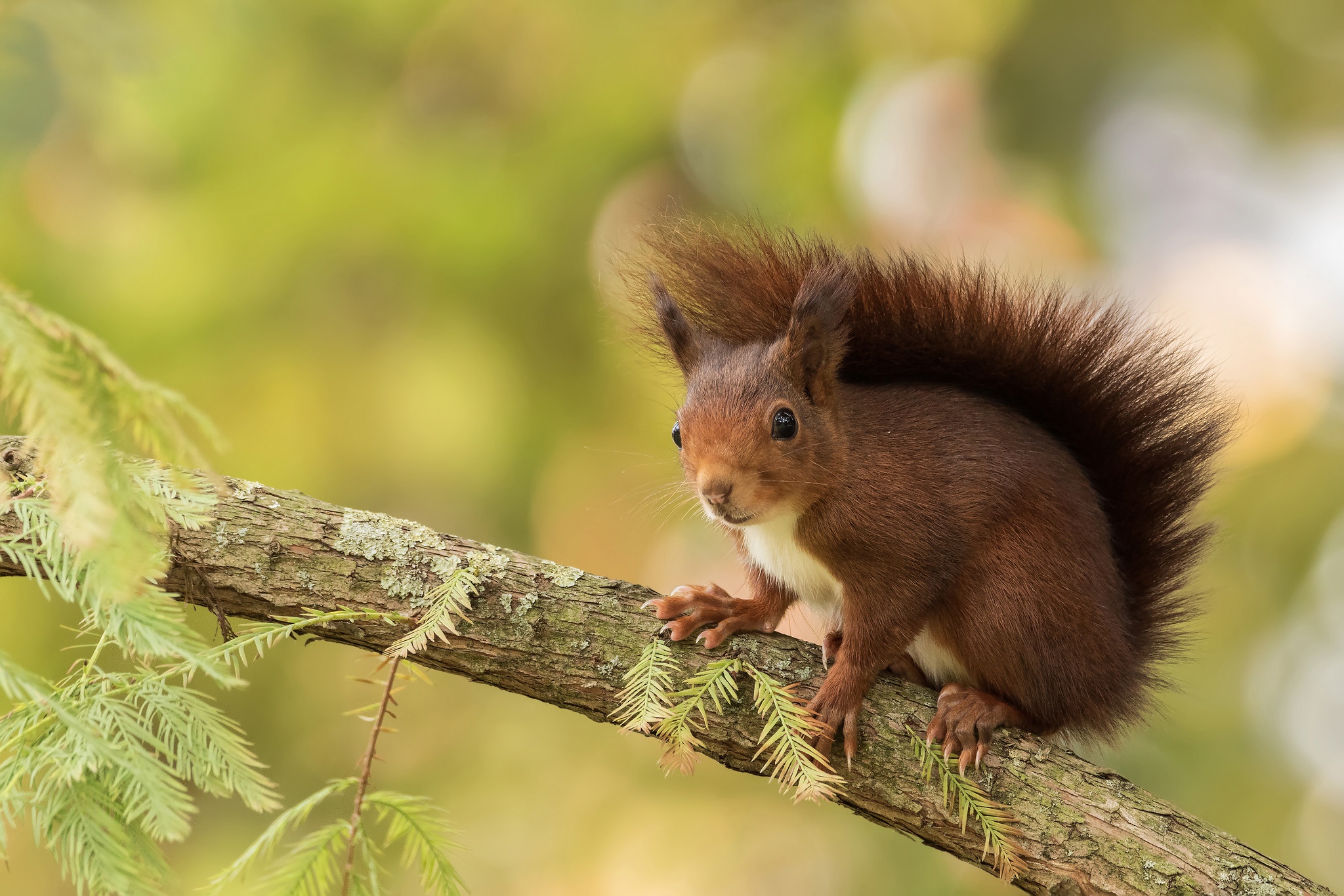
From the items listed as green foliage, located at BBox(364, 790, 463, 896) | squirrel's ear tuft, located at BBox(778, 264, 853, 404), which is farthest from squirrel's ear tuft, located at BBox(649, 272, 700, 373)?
green foliage, located at BBox(364, 790, 463, 896)

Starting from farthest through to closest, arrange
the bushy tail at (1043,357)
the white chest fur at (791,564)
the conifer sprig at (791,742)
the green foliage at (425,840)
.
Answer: the bushy tail at (1043,357), the white chest fur at (791,564), the conifer sprig at (791,742), the green foliage at (425,840)

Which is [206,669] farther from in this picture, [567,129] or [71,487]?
[567,129]

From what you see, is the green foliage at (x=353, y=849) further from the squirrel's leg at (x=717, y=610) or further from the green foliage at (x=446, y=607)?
the squirrel's leg at (x=717, y=610)

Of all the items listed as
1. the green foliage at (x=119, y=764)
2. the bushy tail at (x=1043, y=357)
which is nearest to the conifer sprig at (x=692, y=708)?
the green foliage at (x=119, y=764)

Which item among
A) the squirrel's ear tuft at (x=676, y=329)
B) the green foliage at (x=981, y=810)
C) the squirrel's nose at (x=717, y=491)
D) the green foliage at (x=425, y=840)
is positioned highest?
the squirrel's ear tuft at (x=676, y=329)

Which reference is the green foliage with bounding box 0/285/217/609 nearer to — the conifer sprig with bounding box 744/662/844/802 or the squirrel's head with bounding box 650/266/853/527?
the conifer sprig with bounding box 744/662/844/802

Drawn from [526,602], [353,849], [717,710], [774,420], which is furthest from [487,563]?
[353,849]
